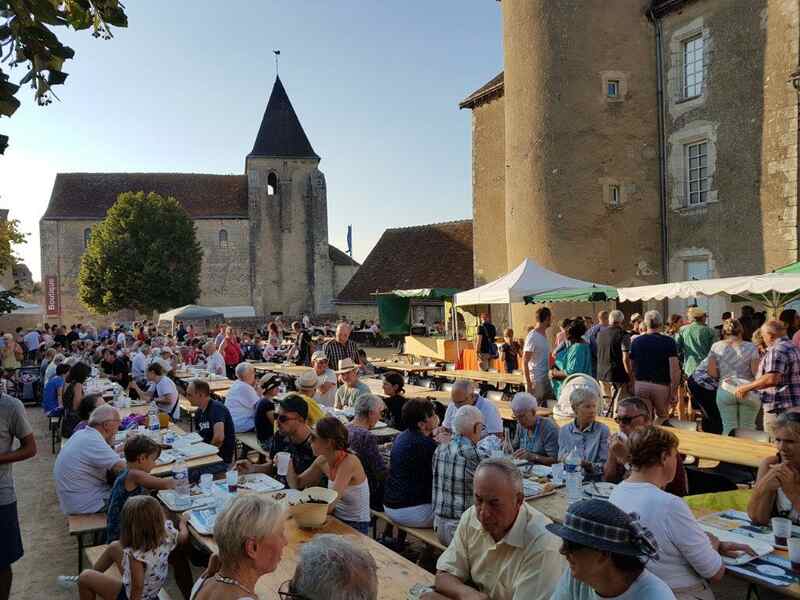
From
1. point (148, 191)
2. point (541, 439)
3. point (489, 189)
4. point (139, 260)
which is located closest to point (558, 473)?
point (541, 439)

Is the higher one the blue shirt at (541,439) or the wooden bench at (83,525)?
the blue shirt at (541,439)

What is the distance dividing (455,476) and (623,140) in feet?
51.2

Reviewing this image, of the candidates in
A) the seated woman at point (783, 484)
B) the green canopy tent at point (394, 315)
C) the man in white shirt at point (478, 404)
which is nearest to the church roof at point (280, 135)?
the green canopy tent at point (394, 315)

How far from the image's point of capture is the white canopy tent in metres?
8.83

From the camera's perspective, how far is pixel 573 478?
440cm

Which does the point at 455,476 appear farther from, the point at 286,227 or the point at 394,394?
the point at 286,227

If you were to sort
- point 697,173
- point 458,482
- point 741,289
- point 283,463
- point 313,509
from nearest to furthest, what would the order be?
1. point 313,509
2. point 458,482
3. point 283,463
4. point 741,289
5. point 697,173

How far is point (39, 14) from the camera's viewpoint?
225 cm

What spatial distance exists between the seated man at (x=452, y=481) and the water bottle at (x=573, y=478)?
68 cm

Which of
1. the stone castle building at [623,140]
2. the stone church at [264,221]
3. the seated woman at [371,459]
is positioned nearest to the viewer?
the seated woman at [371,459]

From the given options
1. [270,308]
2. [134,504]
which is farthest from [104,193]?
[134,504]

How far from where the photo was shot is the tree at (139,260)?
40.5 meters

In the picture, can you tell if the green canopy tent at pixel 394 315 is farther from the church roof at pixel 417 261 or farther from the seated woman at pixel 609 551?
the seated woman at pixel 609 551

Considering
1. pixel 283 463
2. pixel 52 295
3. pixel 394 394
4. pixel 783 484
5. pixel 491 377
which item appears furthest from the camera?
pixel 52 295
